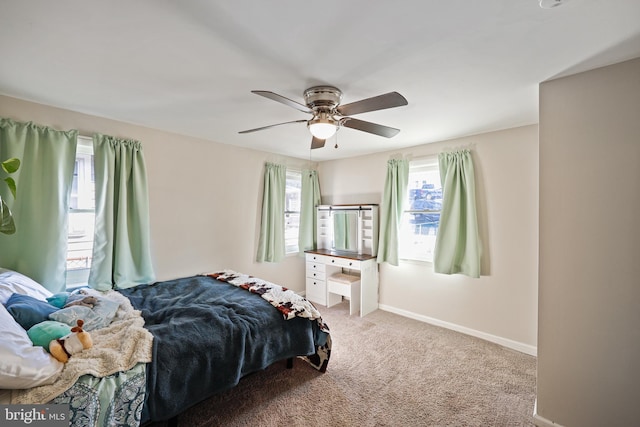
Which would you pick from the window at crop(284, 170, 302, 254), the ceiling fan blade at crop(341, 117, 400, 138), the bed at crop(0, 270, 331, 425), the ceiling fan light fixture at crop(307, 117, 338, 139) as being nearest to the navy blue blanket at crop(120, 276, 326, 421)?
the bed at crop(0, 270, 331, 425)

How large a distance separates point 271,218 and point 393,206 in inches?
70.0

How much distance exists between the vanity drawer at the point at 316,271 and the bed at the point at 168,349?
142 cm

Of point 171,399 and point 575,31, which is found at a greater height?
point 575,31

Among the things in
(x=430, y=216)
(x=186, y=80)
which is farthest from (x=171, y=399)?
(x=430, y=216)

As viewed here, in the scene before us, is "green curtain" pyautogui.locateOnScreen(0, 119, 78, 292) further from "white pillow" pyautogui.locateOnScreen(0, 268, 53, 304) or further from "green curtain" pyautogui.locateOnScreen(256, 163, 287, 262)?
"green curtain" pyautogui.locateOnScreen(256, 163, 287, 262)

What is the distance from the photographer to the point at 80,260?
2.54 m

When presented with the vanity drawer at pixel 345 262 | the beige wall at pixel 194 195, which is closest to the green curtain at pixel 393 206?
the vanity drawer at pixel 345 262

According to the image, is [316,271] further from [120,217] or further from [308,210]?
[120,217]

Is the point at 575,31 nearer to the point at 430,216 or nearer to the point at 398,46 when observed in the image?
the point at 398,46

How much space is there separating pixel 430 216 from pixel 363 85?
2.24 m

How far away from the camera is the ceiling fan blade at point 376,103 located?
5.05 feet

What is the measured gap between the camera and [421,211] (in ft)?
11.7

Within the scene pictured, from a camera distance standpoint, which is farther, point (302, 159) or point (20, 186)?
point (302, 159)

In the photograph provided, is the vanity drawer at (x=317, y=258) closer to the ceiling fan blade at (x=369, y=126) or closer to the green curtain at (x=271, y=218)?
the green curtain at (x=271, y=218)
